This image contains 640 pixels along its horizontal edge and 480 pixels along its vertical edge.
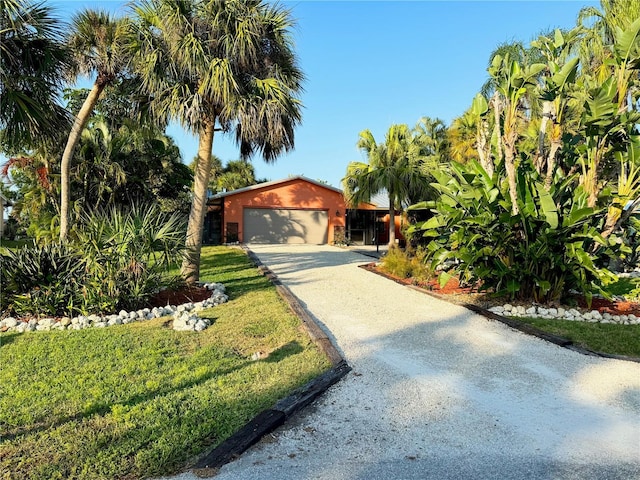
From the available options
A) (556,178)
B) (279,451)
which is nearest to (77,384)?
(279,451)

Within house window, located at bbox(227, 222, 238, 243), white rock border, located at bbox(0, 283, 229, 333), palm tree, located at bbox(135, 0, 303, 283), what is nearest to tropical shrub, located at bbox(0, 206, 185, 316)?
white rock border, located at bbox(0, 283, 229, 333)

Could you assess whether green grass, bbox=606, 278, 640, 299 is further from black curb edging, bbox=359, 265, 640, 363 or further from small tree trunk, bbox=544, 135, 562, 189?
black curb edging, bbox=359, 265, 640, 363

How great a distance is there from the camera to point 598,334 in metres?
6.11

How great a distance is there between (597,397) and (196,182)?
8.32 metres

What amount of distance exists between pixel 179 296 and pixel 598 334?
22.8 ft

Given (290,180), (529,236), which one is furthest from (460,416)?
(290,180)

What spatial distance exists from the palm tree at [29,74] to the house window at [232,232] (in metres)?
17.9

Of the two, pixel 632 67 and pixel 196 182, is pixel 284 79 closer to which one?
pixel 196 182

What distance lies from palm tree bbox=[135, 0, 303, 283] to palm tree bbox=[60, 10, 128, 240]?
1.42ft

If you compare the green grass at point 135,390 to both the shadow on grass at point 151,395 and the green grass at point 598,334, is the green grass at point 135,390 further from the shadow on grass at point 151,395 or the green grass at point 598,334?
the green grass at point 598,334

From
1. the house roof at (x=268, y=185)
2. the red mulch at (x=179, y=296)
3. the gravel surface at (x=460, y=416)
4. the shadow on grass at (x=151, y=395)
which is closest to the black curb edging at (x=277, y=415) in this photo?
the gravel surface at (x=460, y=416)

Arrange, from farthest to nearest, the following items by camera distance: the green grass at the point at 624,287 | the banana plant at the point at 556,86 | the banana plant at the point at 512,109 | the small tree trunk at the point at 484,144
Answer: the small tree trunk at the point at 484,144
the green grass at the point at 624,287
the banana plant at the point at 512,109
the banana plant at the point at 556,86

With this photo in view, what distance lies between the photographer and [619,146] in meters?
7.40

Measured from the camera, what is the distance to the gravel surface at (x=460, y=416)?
2869 millimetres
